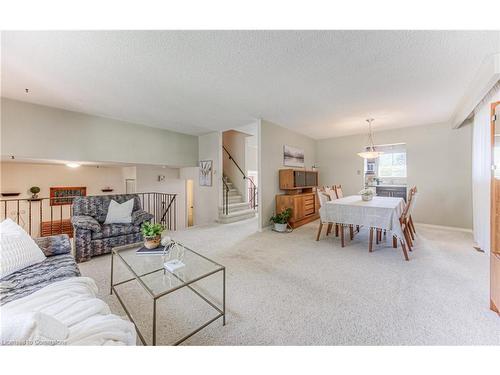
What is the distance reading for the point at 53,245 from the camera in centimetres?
186

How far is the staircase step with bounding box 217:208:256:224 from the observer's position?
5258mm

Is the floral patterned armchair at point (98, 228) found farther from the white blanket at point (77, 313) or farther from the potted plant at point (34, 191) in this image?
the potted plant at point (34, 191)

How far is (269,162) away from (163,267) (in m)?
3.32

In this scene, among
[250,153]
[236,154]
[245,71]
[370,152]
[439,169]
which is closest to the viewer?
[245,71]

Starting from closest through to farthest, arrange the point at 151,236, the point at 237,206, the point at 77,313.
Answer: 1. the point at 77,313
2. the point at 151,236
3. the point at 237,206

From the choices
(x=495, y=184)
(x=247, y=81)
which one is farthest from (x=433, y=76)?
(x=247, y=81)

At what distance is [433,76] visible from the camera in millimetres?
2445

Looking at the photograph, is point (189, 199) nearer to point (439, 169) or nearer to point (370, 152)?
point (370, 152)

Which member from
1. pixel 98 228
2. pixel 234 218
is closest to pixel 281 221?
pixel 234 218

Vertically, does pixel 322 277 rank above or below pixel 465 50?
below

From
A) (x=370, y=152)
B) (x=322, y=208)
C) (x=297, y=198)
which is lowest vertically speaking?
(x=322, y=208)

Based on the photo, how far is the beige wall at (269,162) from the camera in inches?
171
